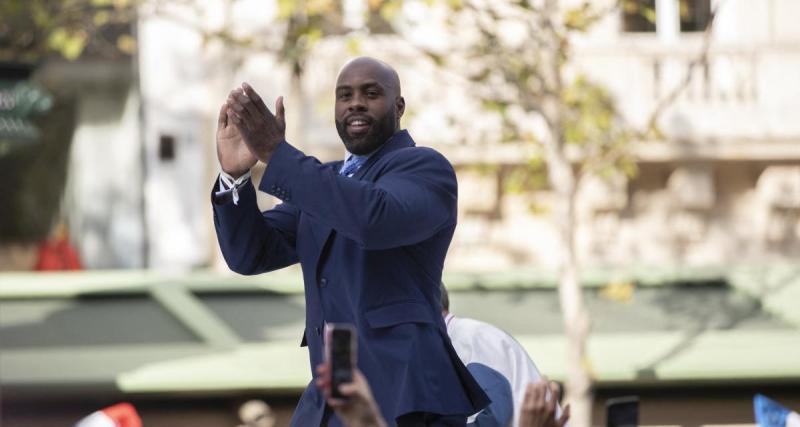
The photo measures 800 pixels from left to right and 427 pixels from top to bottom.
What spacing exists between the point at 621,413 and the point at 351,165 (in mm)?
992

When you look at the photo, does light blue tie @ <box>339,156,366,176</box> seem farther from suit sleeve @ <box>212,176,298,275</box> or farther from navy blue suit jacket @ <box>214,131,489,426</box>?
suit sleeve @ <box>212,176,298,275</box>

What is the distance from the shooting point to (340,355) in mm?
2393

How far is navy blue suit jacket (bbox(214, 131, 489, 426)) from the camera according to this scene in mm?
3172

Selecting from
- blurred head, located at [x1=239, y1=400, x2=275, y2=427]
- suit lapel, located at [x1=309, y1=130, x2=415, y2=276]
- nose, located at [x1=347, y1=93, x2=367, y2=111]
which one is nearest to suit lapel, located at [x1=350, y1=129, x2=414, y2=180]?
suit lapel, located at [x1=309, y1=130, x2=415, y2=276]

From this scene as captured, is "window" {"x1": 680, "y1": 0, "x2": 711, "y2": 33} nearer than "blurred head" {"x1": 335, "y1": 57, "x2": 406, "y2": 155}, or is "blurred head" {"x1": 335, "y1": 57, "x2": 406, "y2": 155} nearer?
"blurred head" {"x1": 335, "y1": 57, "x2": 406, "y2": 155}

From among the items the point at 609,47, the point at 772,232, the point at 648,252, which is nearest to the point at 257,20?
the point at 609,47

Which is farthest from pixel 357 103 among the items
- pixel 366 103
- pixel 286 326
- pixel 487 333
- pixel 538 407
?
pixel 286 326

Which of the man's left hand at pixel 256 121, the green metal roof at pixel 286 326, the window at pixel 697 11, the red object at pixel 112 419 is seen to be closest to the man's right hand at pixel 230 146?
the man's left hand at pixel 256 121

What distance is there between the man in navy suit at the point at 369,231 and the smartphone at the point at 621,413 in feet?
1.90

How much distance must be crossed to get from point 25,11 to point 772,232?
21.7ft

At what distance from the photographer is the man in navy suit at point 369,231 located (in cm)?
317

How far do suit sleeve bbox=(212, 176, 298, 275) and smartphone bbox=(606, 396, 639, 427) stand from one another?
2.97 feet

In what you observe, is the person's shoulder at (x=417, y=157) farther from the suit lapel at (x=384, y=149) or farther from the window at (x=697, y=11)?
the window at (x=697, y=11)

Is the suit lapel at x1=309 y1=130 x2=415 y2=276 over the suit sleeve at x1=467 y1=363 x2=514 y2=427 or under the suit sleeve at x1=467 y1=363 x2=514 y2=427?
over
